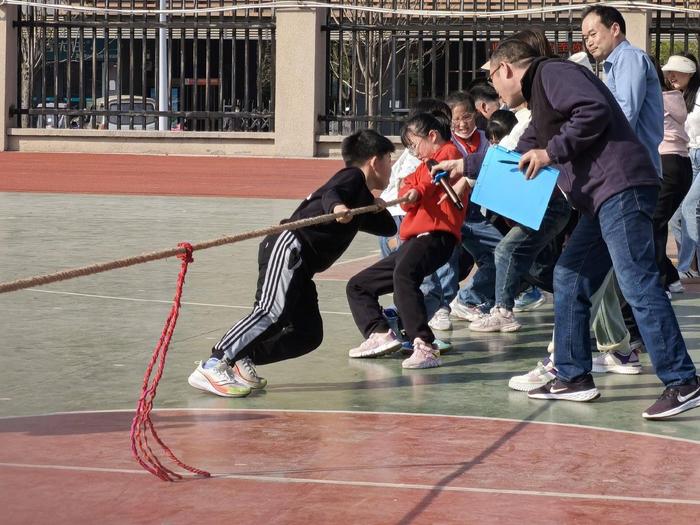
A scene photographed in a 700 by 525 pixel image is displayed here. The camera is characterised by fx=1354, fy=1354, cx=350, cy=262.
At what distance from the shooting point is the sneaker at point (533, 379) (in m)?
6.66

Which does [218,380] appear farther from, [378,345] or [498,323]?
[498,323]

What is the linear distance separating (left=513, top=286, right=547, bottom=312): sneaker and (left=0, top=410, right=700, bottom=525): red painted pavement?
11.3 ft

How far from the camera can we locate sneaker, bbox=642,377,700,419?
19.7 feet

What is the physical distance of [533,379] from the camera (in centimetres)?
668

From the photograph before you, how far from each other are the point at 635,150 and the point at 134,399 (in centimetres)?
257

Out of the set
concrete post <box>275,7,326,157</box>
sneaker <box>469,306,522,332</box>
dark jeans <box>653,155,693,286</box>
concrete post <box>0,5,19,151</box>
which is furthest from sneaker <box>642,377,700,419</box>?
concrete post <box>0,5,19,151</box>

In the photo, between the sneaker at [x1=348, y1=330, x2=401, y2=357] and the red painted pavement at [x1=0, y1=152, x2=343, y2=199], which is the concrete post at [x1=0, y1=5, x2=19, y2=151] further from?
the sneaker at [x1=348, y1=330, x2=401, y2=357]

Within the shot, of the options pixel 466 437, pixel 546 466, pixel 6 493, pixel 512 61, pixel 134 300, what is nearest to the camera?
pixel 6 493

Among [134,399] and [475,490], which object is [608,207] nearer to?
[475,490]

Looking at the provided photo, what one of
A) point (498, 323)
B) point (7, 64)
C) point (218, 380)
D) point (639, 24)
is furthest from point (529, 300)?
point (7, 64)

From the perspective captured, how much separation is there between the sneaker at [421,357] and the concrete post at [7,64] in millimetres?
15730

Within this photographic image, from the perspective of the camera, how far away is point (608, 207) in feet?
A: 19.8

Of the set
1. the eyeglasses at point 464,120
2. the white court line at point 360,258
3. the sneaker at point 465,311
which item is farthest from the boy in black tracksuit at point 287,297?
the white court line at point 360,258

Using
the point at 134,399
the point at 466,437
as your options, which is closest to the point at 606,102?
the point at 466,437
